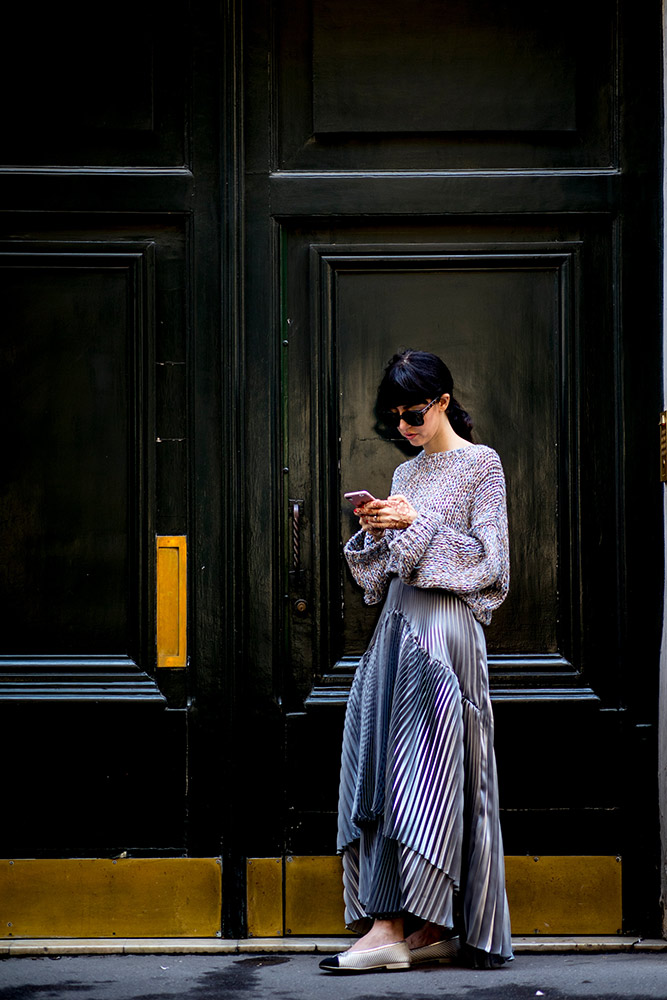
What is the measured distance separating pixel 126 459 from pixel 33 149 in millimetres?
1188

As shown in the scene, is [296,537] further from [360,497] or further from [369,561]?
[360,497]

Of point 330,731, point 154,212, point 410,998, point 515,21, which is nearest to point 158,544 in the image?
point 330,731

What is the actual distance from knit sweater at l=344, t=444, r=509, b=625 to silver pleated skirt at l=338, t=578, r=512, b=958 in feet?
0.38

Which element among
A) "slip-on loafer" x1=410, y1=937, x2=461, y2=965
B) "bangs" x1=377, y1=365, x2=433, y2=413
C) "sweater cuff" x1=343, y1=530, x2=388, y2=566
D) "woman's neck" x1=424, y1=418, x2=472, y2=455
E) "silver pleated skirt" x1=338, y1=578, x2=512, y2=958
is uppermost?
"bangs" x1=377, y1=365, x2=433, y2=413

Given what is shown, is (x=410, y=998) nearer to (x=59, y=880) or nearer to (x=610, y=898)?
(x=610, y=898)

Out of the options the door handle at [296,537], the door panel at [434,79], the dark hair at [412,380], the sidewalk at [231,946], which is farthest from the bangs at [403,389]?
the sidewalk at [231,946]

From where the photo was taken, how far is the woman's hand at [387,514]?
4113 millimetres

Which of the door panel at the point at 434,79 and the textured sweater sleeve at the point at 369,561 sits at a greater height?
the door panel at the point at 434,79

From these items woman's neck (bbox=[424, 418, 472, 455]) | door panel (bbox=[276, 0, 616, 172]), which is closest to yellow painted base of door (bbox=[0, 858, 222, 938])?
woman's neck (bbox=[424, 418, 472, 455])

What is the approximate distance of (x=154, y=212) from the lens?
472 cm

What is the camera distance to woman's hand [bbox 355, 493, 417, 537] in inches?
162

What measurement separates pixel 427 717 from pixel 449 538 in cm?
58

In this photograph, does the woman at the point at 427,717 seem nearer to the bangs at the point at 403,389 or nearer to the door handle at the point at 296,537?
the bangs at the point at 403,389

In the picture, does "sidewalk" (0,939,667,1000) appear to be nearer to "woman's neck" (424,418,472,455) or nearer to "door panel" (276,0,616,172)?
"woman's neck" (424,418,472,455)
